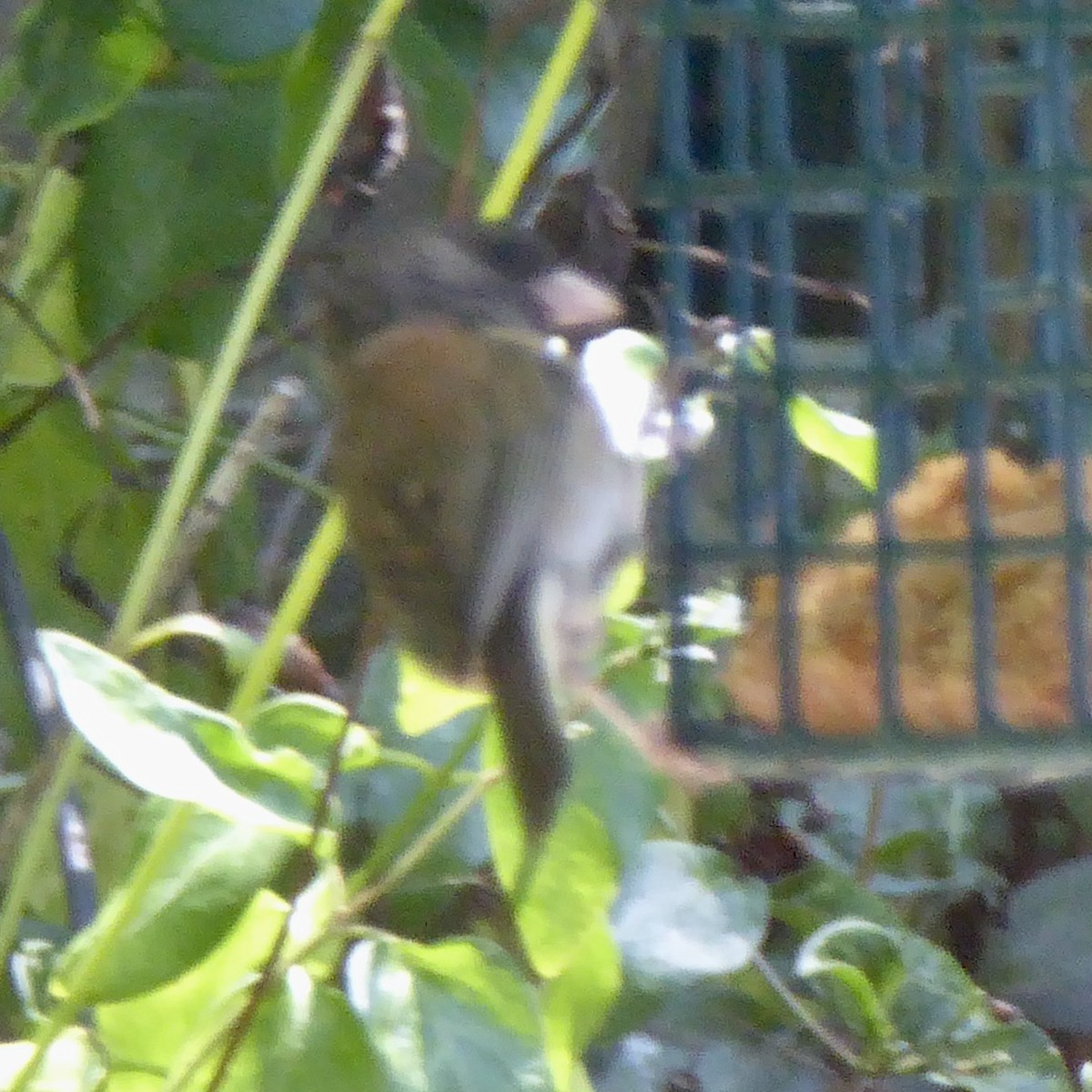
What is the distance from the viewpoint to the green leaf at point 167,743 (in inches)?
24.5

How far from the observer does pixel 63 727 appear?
795mm

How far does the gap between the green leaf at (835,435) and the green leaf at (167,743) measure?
0.84 ft

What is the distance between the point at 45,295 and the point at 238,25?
0.76ft

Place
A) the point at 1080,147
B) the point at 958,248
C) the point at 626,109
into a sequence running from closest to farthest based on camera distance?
the point at 958,248
the point at 626,109
the point at 1080,147

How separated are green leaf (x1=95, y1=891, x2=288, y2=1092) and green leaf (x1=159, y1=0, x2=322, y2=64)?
361mm

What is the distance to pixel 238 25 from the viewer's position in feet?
2.60

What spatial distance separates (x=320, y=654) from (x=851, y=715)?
73 cm

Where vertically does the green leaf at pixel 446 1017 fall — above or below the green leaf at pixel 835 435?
below

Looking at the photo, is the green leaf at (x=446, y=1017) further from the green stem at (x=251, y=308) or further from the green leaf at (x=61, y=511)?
the green leaf at (x=61, y=511)

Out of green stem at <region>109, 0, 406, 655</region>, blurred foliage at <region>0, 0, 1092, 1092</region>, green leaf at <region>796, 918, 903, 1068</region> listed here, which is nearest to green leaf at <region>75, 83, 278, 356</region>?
blurred foliage at <region>0, 0, 1092, 1092</region>

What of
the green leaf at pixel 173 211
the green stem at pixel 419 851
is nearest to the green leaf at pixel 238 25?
the green leaf at pixel 173 211

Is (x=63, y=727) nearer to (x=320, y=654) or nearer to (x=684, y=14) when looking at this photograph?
(x=684, y=14)

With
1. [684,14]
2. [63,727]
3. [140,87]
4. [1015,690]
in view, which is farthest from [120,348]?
[1015,690]

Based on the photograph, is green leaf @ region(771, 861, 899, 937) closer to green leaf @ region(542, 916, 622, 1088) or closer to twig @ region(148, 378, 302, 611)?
green leaf @ region(542, 916, 622, 1088)
